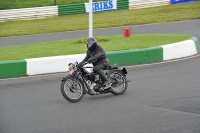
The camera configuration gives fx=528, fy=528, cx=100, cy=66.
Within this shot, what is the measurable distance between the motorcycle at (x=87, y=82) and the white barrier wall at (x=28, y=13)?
22.8 m

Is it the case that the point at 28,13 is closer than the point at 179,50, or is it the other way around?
the point at 179,50

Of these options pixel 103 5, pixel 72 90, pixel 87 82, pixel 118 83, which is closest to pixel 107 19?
pixel 103 5

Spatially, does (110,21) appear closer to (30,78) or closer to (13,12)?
(13,12)

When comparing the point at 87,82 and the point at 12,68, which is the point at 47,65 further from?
the point at 87,82

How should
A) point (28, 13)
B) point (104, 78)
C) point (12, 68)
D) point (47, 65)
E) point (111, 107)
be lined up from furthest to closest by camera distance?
1. point (28, 13)
2. point (47, 65)
3. point (12, 68)
4. point (104, 78)
5. point (111, 107)

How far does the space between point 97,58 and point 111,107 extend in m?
1.47

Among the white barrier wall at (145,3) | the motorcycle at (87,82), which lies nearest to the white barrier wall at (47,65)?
the motorcycle at (87,82)

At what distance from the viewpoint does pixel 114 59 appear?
15828 mm

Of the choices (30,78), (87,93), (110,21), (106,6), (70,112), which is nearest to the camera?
(70,112)

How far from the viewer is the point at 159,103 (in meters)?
10.7

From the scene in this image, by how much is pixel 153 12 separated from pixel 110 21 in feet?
12.3

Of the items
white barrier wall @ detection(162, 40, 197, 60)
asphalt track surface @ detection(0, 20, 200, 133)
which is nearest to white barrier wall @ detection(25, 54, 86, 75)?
asphalt track surface @ detection(0, 20, 200, 133)

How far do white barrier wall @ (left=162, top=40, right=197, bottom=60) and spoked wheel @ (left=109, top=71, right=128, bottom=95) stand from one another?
187 inches

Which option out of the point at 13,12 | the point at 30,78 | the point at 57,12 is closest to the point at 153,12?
the point at 57,12
